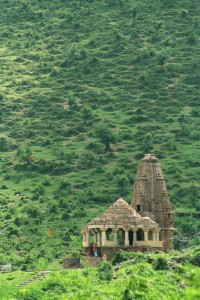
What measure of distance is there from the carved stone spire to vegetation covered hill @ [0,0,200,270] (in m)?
8.71

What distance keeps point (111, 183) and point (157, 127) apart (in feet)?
57.6

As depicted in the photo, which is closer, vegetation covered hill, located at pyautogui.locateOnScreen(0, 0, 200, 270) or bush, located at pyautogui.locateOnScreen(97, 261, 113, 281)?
Answer: bush, located at pyautogui.locateOnScreen(97, 261, 113, 281)

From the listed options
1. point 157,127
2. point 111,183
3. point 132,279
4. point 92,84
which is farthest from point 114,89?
point 132,279

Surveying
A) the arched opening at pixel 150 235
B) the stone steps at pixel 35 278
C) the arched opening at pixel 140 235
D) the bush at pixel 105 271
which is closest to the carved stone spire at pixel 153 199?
the arched opening at pixel 150 235

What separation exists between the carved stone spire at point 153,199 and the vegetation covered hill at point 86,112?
8712mm

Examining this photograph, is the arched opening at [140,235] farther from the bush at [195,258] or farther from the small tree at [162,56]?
the small tree at [162,56]

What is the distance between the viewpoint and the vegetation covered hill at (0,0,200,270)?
303 feet

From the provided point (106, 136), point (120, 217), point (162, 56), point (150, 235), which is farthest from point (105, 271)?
point (162, 56)

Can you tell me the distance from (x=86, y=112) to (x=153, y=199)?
174 feet

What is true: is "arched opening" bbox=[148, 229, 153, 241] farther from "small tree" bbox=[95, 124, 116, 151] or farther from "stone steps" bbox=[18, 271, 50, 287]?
"small tree" bbox=[95, 124, 116, 151]

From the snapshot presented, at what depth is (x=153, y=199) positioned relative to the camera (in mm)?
67875

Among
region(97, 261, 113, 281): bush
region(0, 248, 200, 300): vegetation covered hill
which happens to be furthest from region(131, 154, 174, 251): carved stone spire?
region(97, 261, 113, 281): bush

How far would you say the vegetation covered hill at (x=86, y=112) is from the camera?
303 feet

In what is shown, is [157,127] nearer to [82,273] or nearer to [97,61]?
[97,61]
